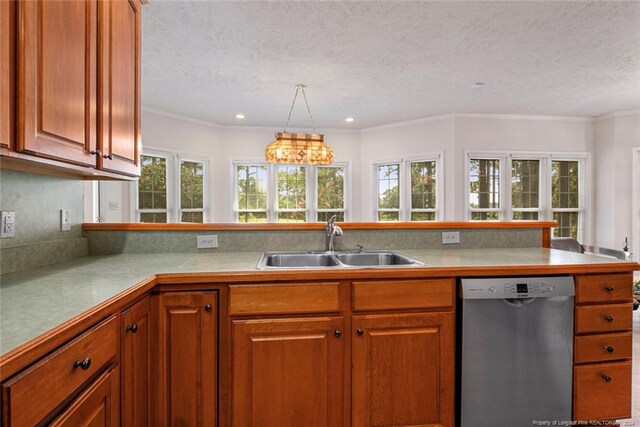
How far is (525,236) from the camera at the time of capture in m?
2.36

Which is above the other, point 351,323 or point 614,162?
point 614,162

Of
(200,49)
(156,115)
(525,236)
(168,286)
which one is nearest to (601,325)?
(525,236)

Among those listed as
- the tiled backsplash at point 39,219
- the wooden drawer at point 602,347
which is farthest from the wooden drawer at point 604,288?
the tiled backsplash at point 39,219

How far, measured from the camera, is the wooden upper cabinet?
1.21 m

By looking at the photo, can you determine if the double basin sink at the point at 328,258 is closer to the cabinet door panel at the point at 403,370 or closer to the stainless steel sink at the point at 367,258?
the stainless steel sink at the point at 367,258

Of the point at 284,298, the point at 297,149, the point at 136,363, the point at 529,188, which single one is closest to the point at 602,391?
the point at 284,298

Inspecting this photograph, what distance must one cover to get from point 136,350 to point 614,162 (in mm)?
6553

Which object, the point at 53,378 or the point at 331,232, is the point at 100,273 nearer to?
the point at 53,378

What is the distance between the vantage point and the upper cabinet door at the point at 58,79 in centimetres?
101

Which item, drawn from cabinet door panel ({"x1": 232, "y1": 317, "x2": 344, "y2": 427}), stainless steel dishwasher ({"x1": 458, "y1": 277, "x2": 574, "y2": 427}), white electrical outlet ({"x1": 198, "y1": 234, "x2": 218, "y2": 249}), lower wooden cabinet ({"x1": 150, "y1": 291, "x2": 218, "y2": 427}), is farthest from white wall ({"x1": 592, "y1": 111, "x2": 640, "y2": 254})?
lower wooden cabinet ({"x1": 150, "y1": 291, "x2": 218, "y2": 427})

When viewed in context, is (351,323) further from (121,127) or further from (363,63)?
(363,63)

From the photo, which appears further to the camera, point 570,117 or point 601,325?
point 570,117

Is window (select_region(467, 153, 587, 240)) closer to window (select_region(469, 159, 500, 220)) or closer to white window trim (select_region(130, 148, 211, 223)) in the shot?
window (select_region(469, 159, 500, 220))

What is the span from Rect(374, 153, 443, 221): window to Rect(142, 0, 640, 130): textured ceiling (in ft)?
3.49
